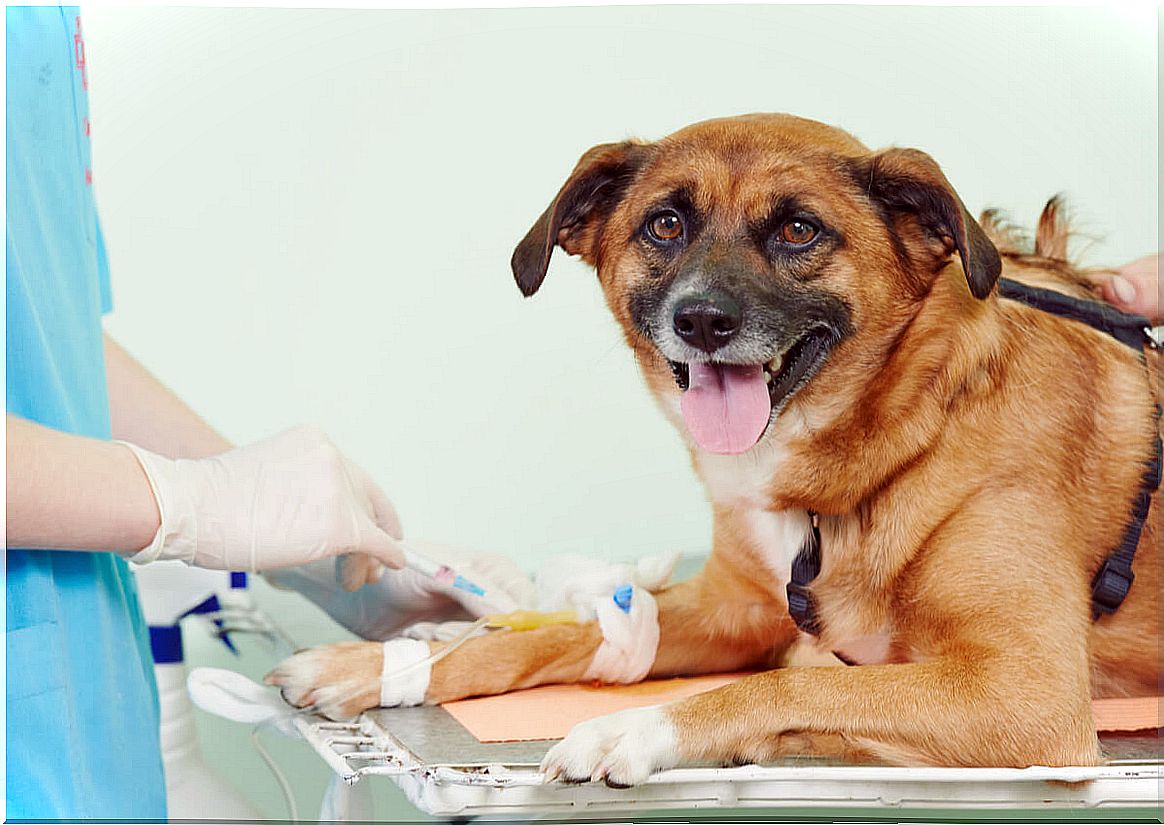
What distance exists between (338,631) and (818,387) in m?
1.01

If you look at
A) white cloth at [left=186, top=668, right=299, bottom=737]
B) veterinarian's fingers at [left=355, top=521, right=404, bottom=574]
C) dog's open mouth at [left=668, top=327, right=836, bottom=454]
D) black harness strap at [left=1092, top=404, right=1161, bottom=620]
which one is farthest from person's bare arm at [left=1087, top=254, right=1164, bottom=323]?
white cloth at [left=186, top=668, right=299, bottom=737]

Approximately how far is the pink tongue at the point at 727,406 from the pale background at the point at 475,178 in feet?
0.68

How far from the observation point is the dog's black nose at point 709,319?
2.88 feet

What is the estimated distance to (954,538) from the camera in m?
0.99

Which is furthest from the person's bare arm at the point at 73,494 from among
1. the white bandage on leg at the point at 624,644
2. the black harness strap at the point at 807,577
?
the black harness strap at the point at 807,577

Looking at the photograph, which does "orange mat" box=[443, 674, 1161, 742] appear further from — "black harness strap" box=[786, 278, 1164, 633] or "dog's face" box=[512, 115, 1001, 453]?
"dog's face" box=[512, 115, 1001, 453]

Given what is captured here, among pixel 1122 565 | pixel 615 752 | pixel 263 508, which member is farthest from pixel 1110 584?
pixel 263 508

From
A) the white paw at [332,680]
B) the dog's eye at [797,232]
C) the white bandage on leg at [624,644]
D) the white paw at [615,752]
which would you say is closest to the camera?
the white paw at [615,752]

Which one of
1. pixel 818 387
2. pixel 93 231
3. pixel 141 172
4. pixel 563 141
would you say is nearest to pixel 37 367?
pixel 93 231

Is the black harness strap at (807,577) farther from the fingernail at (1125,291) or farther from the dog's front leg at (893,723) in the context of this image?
the fingernail at (1125,291)

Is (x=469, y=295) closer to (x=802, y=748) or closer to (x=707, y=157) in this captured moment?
(x=707, y=157)

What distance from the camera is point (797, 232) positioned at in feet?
3.13

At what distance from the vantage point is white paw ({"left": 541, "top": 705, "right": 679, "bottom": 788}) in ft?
2.79

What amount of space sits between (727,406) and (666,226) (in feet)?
0.59
